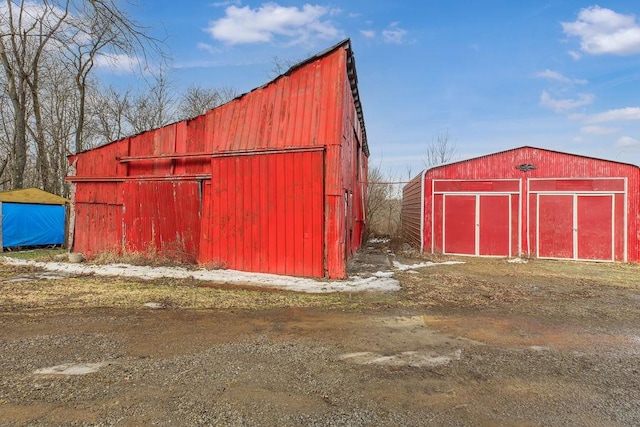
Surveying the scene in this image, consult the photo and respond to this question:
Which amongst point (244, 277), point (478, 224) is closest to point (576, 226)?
point (478, 224)

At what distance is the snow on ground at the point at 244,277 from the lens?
7758 mm

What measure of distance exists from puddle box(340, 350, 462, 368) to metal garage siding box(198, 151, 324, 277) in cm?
465

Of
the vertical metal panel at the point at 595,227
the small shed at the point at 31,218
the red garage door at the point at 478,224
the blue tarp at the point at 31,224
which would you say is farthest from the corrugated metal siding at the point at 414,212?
the blue tarp at the point at 31,224

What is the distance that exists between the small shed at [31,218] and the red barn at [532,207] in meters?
Result: 15.0

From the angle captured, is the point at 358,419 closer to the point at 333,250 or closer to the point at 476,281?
the point at 333,250

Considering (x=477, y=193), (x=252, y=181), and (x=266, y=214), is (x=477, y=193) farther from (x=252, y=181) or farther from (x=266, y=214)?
(x=252, y=181)

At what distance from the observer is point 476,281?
8.63m

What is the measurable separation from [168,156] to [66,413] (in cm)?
881

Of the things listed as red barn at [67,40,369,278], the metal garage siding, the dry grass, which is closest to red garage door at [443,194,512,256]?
red barn at [67,40,369,278]

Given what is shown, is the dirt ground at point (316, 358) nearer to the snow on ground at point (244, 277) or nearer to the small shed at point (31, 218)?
the snow on ground at point (244, 277)

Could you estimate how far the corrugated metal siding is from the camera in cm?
1457

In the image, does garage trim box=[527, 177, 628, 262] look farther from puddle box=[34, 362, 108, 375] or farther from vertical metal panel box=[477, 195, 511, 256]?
puddle box=[34, 362, 108, 375]

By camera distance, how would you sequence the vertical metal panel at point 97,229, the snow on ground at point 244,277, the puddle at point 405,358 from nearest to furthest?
the puddle at point 405,358 → the snow on ground at point 244,277 → the vertical metal panel at point 97,229

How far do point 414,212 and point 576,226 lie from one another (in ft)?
18.8
